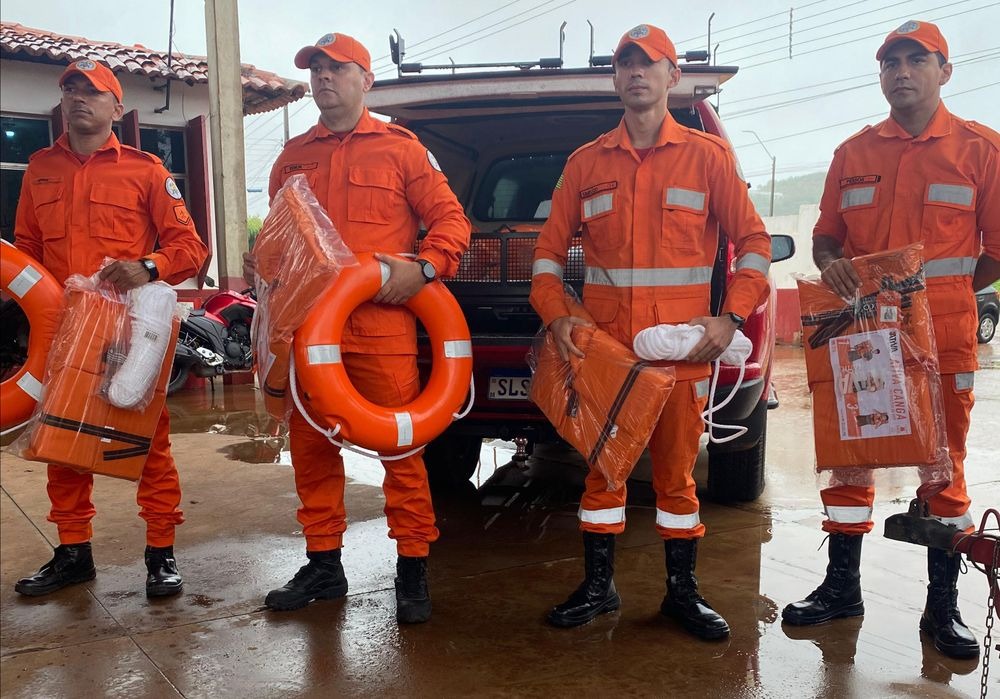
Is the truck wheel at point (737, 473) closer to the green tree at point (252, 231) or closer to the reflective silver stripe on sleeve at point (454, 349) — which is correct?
the reflective silver stripe on sleeve at point (454, 349)

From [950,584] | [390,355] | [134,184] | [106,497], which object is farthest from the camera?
[106,497]

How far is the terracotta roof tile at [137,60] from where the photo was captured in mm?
8648

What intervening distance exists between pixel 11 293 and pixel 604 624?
224 cm

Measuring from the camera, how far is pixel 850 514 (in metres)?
2.88

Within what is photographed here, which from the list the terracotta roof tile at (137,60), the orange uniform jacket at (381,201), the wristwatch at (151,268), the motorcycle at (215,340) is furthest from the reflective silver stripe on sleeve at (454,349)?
the terracotta roof tile at (137,60)

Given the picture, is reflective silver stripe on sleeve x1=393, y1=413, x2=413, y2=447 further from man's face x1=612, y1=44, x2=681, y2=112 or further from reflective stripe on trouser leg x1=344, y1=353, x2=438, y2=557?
man's face x1=612, y1=44, x2=681, y2=112

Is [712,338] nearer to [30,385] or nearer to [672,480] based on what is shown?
[672,480]

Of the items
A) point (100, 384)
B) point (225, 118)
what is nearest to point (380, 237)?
point (100, 384)

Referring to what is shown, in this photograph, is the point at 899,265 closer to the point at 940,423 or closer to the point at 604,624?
the point at 940,423

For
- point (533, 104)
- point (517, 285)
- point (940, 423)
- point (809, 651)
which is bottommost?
point (809, 651)

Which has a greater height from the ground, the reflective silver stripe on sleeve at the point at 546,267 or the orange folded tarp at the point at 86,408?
the reflective silver stripe on sleeve at the point at 546,267

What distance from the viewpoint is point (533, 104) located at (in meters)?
3.77

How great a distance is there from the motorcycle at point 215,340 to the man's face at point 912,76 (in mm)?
5884

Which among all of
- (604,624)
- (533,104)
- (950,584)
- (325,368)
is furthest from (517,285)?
(950,584)
